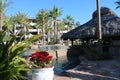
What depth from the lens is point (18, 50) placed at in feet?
19.4

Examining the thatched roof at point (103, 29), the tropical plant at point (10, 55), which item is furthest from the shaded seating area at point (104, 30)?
the tropical plant at point (10, 55)

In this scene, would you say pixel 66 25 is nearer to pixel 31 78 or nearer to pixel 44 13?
pixel 44 13

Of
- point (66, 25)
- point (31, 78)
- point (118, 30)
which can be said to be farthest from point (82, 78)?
point (66, 25)

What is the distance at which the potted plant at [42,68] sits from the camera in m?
6.83

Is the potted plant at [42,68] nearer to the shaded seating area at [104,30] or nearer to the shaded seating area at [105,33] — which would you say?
the shaded seating area at [105,33]

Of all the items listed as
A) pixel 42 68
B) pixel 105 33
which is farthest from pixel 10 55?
pixel 105 33

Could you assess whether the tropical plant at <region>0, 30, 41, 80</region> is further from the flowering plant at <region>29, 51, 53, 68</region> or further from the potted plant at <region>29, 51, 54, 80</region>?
the flowering plant at <region>29, 51, 53, 68</region>

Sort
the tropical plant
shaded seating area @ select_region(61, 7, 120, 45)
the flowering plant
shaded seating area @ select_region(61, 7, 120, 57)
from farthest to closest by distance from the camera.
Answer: shaded seating area @ select_region(61, 7, 120, 45) < shaded seating area @ select_region(61, 7, 120, 57) < the flowering plant < the tropical plant

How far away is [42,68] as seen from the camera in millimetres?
6832

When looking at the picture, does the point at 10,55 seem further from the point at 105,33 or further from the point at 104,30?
the point at 104,30

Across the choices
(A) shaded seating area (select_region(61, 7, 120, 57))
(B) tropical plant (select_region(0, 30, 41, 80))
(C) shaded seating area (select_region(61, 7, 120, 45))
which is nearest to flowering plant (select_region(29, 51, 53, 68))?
(B) tropical plant (select_region(0, 30, 41, 80))

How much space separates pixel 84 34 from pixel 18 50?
20849 millimetres

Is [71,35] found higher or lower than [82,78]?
higher

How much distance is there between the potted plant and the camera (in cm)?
683
